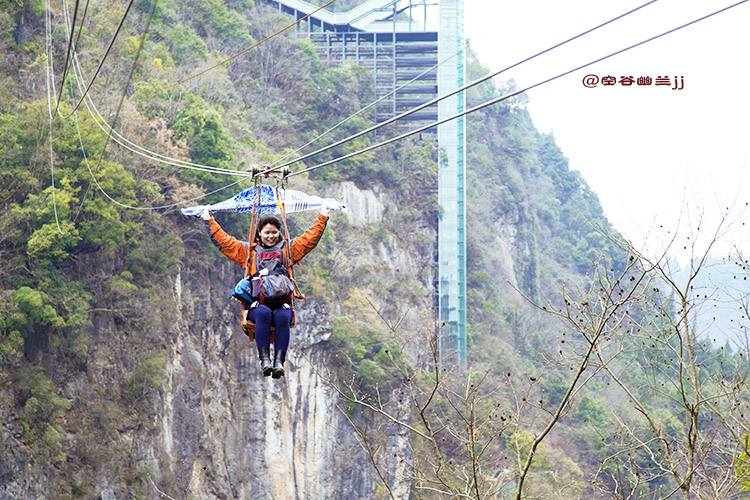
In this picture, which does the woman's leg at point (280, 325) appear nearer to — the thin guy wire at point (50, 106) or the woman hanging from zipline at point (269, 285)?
the woman hanging from zipline at point (269, 285)

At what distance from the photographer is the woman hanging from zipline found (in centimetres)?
692

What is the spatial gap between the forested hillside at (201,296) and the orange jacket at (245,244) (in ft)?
7.74

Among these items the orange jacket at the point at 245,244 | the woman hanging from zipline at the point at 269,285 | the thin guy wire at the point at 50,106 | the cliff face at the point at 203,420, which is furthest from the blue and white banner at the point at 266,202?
the woman hanging from zipline at the point at 269,285

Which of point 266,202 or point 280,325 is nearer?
point 280,325

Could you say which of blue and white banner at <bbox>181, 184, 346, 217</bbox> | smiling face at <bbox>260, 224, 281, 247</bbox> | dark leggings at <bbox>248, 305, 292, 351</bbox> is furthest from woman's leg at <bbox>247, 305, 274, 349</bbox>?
blue and white banner at <bbox>181, 184, 346, 217</bbox>

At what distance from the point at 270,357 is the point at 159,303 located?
15.3m

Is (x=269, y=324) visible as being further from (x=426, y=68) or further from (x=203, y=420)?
(x=426, y=68)

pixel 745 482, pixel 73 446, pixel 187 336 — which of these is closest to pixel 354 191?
pixel 187 336

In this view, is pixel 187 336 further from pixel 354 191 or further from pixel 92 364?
pixel 354 191

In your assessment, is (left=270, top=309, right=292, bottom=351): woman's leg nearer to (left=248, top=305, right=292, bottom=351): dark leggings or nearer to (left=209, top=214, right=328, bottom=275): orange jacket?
(left=248, top=305, right=292, bottom=351): dark leggings

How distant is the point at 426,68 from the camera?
1559 inches

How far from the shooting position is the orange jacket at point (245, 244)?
23.8 feet

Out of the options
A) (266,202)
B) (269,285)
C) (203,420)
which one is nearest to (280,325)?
(269,285)

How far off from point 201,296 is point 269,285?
56.8 feet
